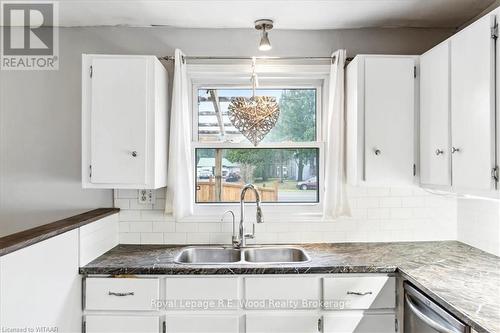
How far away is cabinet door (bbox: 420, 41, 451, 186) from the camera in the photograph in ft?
6.54

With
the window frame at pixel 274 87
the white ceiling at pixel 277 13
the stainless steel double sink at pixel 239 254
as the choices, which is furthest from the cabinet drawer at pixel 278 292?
the white ceiling at pixel 277 13

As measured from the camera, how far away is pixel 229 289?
2041mm

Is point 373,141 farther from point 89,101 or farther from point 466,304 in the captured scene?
point 89,101

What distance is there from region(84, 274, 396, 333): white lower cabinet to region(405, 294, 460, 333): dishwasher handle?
17 cm

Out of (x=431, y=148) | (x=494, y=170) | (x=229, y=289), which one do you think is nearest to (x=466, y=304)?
(x=494, y=170)

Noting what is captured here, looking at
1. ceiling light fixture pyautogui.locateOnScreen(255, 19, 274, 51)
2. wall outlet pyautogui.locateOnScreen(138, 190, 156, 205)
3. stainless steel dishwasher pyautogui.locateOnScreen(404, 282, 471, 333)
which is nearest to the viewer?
stainless steel dishwasher pyautogui.locateOnScreen(404, 282, 471, 333)

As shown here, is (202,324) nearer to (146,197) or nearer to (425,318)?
(146,197)

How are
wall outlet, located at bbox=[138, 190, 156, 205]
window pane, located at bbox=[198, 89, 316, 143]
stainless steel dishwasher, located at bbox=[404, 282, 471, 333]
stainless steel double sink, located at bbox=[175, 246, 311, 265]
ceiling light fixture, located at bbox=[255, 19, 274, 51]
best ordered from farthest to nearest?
1. window pane, located at bbox=[198, 89, 316, 143]
2. wall outlet, located at bbox=[138, 190, 156, 205]
3. stainless steel double sink, located at bbox=[175, 246, 311, 265]
4. ceiling light fixture, located at bbox=[255, 19, 274, 51]
5. stainless steel dishwasher, located at bbox=[404, 282, 471, 333]

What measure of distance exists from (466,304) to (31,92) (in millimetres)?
2813

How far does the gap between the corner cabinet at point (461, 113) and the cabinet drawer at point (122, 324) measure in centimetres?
177

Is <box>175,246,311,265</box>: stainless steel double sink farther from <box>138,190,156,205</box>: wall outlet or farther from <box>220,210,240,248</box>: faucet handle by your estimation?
<box>138,190,156,205</box>: wall outlet

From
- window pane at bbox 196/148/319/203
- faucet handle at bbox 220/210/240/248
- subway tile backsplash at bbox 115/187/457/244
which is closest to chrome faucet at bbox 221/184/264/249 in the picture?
faucet handle at bbox 220/210/240/248

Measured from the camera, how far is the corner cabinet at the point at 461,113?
65.3 inches

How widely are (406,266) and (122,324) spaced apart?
1587 mm
